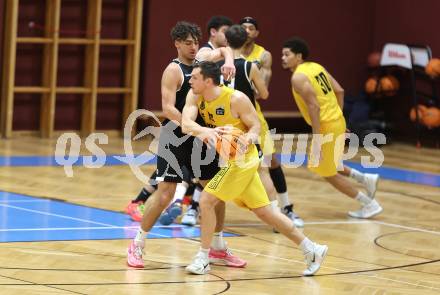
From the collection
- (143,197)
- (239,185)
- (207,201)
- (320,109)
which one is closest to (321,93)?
(320,109)

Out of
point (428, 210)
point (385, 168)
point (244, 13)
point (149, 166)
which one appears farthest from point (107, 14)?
point (428, 210)

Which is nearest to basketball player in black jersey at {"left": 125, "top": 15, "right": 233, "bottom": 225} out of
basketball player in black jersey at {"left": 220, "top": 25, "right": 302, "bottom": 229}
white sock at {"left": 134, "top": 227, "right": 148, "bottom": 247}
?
basketball player in black jersey at {"left": 220, "top": 25, "right": 302, "bottom": 229}

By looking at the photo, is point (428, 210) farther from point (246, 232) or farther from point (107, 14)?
point (107, 14)

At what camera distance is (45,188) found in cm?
1191

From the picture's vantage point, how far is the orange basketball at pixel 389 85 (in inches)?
725

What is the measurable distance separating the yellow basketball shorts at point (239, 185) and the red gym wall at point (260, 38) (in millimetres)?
8569

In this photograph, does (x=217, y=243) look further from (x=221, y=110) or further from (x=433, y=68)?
(x=433, y=68)

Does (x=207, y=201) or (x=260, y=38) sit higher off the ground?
(x=260, y=38)

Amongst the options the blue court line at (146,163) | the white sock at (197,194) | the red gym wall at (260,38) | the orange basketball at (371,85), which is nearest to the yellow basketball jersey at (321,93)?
the white sock at (197,194)

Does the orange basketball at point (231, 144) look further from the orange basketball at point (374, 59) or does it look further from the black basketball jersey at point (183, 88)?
the orange basketball at point (374, 59)

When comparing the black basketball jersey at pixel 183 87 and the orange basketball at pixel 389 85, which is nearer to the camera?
the black basketball jersey at pixel 183 87

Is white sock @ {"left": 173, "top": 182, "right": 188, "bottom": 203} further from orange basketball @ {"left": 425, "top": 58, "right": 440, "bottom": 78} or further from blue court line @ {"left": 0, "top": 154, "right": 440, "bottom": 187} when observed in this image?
orange basketball @ {"left": 425, "top": 58, "right": 440, "bottom": 78}

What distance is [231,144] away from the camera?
794 centimetres

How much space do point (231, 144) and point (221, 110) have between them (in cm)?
31
